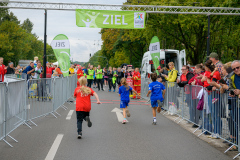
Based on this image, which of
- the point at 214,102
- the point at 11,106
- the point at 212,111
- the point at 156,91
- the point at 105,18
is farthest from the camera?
the point at 105,18

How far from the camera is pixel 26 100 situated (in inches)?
388

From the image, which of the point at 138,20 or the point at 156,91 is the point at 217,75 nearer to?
the point at 156,91

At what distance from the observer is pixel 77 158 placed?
6363mm

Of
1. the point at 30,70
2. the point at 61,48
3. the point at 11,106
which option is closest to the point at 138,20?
the point at 61,48

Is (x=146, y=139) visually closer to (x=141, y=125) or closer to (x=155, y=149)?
(x=155, y=149)

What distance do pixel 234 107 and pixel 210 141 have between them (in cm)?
149

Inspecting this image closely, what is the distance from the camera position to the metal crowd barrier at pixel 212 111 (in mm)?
7198

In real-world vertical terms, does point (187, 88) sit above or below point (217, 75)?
below

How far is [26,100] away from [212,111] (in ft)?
17.1

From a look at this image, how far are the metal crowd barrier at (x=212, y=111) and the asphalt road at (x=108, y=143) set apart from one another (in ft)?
1.49

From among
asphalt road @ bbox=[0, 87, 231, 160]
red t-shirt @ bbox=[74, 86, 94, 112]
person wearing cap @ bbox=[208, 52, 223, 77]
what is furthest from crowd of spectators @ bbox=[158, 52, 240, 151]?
red t-shirt @ bbox=[74, 86, 94, 112]

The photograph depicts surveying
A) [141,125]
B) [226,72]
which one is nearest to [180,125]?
[141,125]

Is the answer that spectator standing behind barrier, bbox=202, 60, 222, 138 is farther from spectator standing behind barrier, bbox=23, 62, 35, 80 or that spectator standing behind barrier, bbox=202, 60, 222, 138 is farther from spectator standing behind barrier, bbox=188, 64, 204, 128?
spectator standing behind barrier, bbox=23, 62, 35, 80

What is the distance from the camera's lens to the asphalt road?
6.63 m
